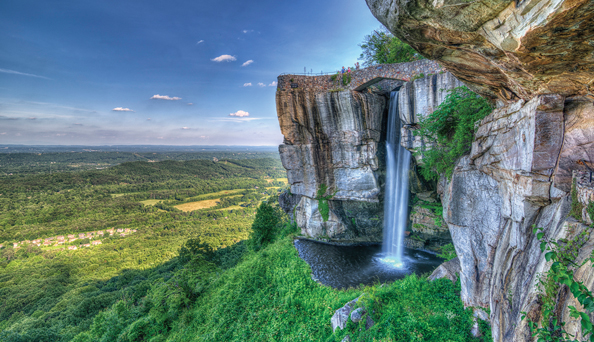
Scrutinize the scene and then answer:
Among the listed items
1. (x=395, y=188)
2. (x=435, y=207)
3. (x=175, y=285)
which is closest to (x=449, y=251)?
(x=435, y=207)

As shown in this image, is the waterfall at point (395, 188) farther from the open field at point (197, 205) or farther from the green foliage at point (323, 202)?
the open field at point (197, 205)

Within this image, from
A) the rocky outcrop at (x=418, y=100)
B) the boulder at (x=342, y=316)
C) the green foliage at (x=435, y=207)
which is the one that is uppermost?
the rocky outcrop at (x=418, y=100)

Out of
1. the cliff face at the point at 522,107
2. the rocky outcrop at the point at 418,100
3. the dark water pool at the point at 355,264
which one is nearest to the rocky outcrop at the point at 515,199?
the cliff face at the point at 522,107

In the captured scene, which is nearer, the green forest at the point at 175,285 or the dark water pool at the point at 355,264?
the green forest at the point at 175,285

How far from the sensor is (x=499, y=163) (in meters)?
5.73

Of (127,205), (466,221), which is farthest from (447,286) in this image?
(127,205)

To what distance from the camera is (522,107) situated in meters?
4.64

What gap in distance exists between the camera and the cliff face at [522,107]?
2.93 metres

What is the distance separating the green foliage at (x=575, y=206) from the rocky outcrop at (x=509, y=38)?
1.66m

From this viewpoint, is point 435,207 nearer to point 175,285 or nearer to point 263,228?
point 263,228

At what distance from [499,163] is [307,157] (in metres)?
13.4

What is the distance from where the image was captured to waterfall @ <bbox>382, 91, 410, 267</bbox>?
53.8ft

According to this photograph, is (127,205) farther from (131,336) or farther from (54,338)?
(131,336)

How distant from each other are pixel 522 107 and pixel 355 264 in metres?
12.6
